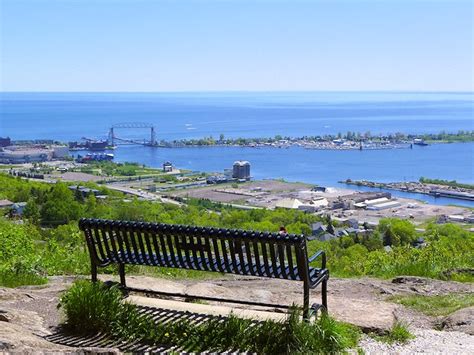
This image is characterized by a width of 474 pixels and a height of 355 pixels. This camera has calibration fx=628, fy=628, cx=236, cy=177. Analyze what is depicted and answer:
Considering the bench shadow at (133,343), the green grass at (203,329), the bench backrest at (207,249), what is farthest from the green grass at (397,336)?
the bench shadow at (133,343)

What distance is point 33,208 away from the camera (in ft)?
58.7

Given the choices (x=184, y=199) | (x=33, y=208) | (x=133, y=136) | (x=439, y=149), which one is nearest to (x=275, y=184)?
(x=184, y=199)

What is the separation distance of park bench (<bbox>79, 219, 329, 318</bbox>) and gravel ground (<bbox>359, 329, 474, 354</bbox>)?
438mm

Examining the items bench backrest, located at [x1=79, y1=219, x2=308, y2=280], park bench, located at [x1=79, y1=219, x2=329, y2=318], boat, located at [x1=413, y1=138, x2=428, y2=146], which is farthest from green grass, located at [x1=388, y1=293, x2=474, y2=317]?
boat, located at [x1=413, y1=138, x2=428, y2=146]

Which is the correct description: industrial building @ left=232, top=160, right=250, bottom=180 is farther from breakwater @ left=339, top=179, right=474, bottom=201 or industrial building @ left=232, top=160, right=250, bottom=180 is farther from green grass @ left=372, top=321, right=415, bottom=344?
green grass @ left=372, top=321, right=415, bottom=344

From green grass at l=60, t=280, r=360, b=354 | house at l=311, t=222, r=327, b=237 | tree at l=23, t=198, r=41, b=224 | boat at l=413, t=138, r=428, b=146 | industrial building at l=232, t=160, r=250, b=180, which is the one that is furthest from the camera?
boat at l=413, t=138, r=428, b=146

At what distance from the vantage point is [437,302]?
553 cm

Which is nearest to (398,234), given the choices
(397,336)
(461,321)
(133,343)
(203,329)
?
(461,321)

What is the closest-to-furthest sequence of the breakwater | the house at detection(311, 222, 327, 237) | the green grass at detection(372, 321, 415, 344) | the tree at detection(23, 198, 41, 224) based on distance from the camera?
the green grass at detection(372, 321, 415, 344) → the tree at detection(23, 198, 41, 224) → the house at detection(311, 222, 327, 237) → the breakwater

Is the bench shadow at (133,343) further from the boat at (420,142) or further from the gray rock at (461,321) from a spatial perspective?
the boat at (420,142)

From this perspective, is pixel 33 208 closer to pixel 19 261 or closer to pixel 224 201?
pixel 19 261

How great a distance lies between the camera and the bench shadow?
409cm

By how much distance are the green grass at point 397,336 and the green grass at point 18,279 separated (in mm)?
3271

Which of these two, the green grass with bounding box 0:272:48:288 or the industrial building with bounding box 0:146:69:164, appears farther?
the industrial building with bounding box 0:146:69:164
